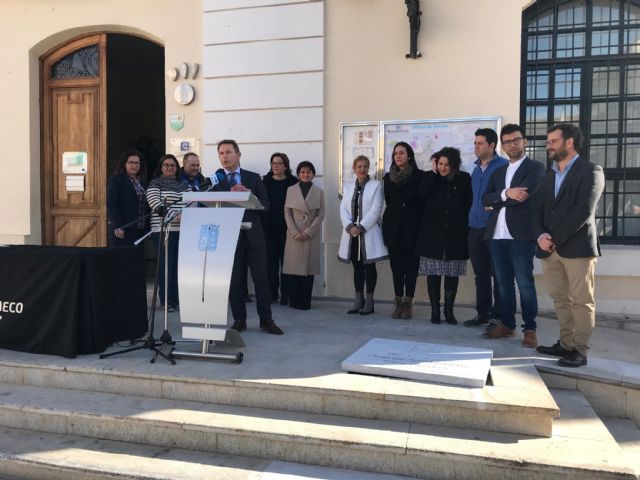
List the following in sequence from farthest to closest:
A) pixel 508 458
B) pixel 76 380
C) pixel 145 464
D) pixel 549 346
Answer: pixel 549 346 → pixel 76 380 → pixel 145 464 → pixel 508 458

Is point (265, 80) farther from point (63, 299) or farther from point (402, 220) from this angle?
point (63, 299)

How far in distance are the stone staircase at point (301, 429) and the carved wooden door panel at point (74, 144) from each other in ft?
14.1

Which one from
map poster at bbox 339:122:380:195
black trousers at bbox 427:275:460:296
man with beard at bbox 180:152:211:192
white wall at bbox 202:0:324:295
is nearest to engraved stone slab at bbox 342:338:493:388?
black trousers at bbox 427:275:460:296

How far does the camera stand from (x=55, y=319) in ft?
14.1

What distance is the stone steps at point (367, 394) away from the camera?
3.29 m

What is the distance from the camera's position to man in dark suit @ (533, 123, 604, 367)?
4.05m

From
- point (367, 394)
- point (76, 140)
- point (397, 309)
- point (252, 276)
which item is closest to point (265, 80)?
point (252, 276)

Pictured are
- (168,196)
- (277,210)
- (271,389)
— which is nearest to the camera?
(271,389)

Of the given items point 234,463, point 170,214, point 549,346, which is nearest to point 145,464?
point 234,463

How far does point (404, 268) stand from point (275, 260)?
5.38 ft

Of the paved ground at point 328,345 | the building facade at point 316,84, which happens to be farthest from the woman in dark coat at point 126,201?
the building facade at point 316,84

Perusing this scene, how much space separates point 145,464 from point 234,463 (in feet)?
1.73

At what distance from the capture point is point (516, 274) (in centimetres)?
479

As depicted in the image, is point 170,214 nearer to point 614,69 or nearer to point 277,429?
point 277,429
